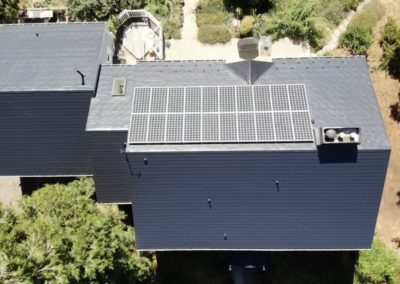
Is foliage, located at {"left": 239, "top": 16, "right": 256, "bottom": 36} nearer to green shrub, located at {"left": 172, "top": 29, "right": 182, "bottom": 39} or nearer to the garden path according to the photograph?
the garden path

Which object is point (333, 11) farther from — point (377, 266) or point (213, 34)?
point (377, 266)

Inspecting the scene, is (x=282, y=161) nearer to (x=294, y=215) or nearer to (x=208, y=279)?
(x=294, y=215)

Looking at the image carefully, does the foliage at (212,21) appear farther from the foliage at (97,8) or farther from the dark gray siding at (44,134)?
the dark gray siding at (44,134)

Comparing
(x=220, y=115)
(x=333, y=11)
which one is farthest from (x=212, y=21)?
(x=220, y=115)

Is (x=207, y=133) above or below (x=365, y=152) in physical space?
above

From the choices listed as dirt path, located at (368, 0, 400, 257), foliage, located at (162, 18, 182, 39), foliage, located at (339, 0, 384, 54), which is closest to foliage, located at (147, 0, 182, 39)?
foliage, located at (162, 18, 182, 39)

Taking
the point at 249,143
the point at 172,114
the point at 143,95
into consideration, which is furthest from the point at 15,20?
the point at 249,143

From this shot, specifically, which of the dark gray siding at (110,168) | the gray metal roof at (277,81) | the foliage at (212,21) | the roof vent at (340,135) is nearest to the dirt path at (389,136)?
the gray metal roof at (277,81)
